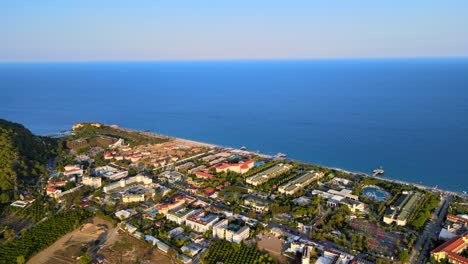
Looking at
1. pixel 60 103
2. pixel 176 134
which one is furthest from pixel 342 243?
Result: pixel 60 103

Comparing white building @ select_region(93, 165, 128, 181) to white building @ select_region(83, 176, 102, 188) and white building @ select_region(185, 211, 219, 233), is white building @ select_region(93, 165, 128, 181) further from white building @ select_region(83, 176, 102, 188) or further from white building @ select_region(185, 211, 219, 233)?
white building @ select_region(185, 211, 219, 233)

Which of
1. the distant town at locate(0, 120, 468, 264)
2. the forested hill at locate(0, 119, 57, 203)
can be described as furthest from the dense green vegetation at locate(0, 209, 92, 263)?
the forested hill at locate(0, 119, 57, 203)

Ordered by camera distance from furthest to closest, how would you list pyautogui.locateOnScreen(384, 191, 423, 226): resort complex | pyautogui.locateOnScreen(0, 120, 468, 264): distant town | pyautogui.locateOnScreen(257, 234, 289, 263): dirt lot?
pyautogui.locateOnScreen(384, 191, 423, 226): resort complex, pyautogui.locateOnScreen(0, 120, 468, 264): distant town, pyautogui.locateOnScreen(257, 234, 289, 263): dirt lot

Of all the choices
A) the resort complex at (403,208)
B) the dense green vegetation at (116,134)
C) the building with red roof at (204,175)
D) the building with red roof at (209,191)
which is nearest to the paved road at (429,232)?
the resort complex at (403,208)

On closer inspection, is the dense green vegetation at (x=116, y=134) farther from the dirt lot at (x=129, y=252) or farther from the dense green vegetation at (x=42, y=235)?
the dirt lot at (x=129, y=252)

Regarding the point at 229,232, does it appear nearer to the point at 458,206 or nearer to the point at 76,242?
the point at 76,242

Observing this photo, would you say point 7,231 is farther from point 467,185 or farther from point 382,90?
point 382,90
